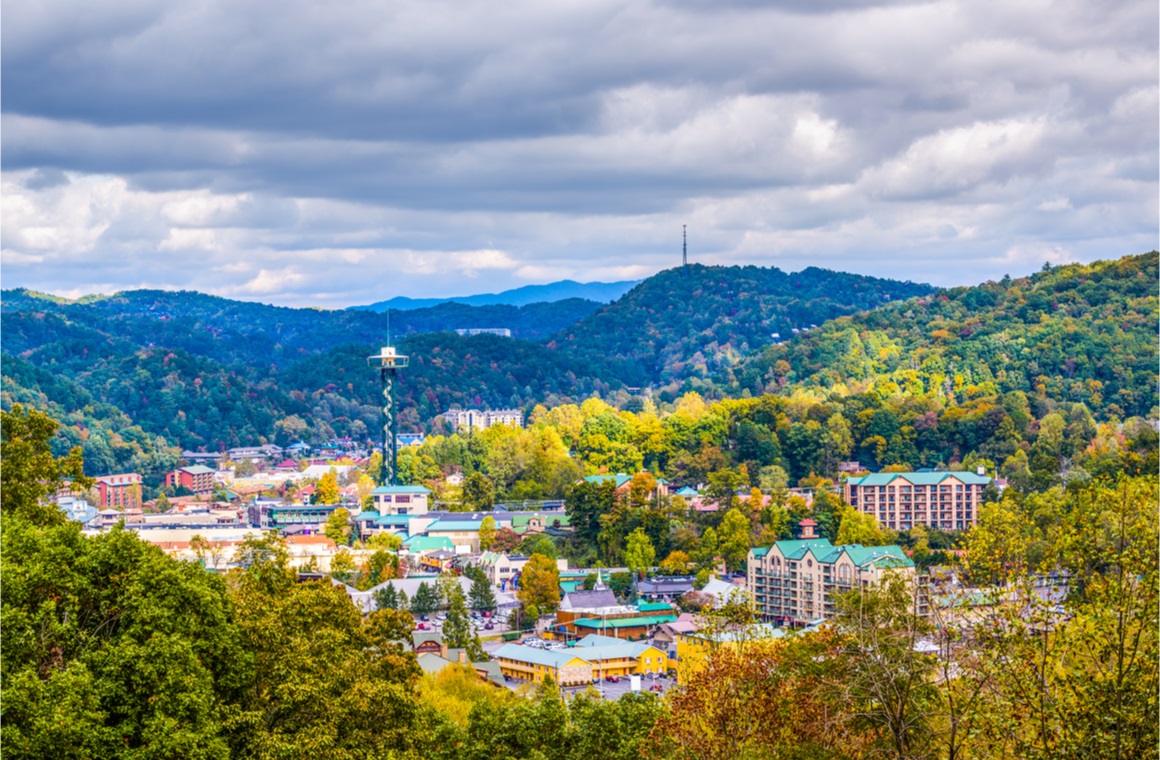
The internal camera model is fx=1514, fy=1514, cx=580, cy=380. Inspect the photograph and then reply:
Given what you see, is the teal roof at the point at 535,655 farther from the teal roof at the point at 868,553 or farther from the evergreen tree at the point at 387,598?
the teal roof at the point at 868,553

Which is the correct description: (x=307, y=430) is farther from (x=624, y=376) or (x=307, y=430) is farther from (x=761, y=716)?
(x=761, y=716)

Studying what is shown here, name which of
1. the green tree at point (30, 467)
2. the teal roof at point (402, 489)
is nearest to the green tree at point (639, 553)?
the teal roof at point (402, 489)

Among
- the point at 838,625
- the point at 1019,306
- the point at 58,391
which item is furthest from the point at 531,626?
the point at 58,391

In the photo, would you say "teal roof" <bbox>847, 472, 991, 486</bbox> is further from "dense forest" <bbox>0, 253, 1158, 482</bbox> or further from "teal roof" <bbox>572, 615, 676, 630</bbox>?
"teal roof" <bbox>572, 615, 676, 630</bbox>

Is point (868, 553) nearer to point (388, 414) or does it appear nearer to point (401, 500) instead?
point (401, 500)

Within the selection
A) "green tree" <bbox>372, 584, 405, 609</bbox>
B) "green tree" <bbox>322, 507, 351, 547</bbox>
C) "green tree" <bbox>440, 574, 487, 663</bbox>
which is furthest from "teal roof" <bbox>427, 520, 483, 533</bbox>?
"green tree" <bbox>440, 574, 487, 663</bbox>

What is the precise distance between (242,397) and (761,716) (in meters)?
136

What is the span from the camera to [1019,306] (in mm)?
110312

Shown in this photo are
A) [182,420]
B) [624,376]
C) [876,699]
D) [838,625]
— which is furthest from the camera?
[624,376]

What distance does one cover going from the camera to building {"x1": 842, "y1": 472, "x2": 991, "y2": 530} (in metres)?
69.8

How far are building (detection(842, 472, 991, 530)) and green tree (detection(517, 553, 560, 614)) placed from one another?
1732cm

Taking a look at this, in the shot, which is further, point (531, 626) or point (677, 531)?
point (677, 531)

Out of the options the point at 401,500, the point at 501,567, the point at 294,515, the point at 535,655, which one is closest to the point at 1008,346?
the point at 401,500

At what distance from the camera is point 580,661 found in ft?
150
